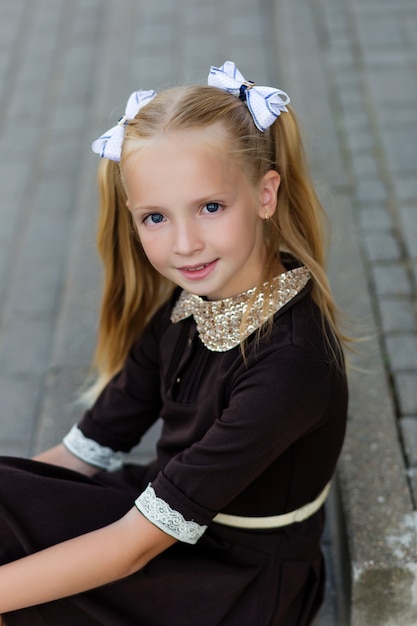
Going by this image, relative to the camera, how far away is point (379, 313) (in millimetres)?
2678

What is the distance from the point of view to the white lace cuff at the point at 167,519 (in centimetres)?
161

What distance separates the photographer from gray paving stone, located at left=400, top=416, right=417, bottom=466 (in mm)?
2160

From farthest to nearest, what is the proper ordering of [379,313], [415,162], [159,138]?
[415,162]
[379,313]
[159,138]

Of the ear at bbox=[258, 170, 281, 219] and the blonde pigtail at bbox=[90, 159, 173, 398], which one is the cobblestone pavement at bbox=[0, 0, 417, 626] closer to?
the blonde pigtail at bbox=[90, 159, 173, 398]

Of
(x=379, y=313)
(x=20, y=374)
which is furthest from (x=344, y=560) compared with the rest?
(x=20, y=374)

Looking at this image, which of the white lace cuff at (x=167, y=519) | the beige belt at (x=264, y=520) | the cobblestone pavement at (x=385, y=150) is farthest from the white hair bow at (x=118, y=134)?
the cobblestone pavement at (x=385, y=150)

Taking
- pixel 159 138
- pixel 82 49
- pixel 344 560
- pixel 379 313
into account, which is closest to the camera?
pixel 159 138

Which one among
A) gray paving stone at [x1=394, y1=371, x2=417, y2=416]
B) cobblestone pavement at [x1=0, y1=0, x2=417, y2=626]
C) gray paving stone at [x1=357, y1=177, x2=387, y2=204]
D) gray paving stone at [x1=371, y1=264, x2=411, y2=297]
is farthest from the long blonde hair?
gray paving stone at [x1=357, y1=177, x2=387, y2=204]

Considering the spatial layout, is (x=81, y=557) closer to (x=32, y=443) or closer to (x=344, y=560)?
(x=344, y=560)

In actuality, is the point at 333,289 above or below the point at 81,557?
above

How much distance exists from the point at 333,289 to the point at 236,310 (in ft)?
3.47

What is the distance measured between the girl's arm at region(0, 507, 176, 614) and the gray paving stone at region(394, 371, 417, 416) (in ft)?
2.98

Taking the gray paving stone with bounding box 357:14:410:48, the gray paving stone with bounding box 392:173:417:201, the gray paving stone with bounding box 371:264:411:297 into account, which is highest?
the gray paving stone with bounding box 357:14:410:48

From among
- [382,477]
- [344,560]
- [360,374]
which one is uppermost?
[360,374]
